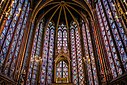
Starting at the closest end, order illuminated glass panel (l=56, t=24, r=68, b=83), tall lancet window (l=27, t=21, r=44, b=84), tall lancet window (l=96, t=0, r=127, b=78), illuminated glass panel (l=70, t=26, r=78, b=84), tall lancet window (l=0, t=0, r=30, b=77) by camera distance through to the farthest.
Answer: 1. tall lancet window (l=96, t=0, r=127, b=78)
2. tall lancet window (l=0, t=0, r=30, b=77)
3. tall lancet window (l=27, t=21, r=44, b=84)
4. illuminated glass panel (l=70, t=26, r=78, b=84)
5. illuminated glass panel (l=56, t=24, r=68, b=83)

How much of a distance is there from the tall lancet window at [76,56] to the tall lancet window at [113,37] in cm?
526

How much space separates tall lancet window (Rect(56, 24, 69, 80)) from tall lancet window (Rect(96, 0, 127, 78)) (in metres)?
6.56

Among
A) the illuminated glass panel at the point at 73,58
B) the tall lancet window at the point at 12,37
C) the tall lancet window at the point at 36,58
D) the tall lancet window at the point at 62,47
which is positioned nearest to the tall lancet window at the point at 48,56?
the tall lancet window at the point at 36,58

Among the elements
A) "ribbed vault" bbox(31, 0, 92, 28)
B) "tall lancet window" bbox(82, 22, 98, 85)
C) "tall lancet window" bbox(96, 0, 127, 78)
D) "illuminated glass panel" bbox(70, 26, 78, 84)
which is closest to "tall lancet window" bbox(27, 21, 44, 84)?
"ribbed vault" bbox(31, 0, 92, 28)

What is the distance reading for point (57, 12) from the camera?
23.5 m

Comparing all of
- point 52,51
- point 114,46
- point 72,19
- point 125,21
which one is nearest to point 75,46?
point 52,51

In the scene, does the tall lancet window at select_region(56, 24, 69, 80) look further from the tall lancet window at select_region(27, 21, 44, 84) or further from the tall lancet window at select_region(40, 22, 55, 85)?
the tall lancet window at select_region(27, 21, 44, 84)

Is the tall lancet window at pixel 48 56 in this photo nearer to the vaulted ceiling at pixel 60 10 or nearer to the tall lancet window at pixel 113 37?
the vaulted ceiling at pixel 60 10

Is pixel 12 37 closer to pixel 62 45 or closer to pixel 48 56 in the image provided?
pixel 48 56

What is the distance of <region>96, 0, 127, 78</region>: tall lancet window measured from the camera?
11696mm

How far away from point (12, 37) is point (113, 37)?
8.91 metres

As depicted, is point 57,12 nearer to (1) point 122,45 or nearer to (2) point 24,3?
(2) point 24,3

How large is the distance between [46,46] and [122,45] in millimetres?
11593

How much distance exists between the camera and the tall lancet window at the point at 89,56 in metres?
16.1
